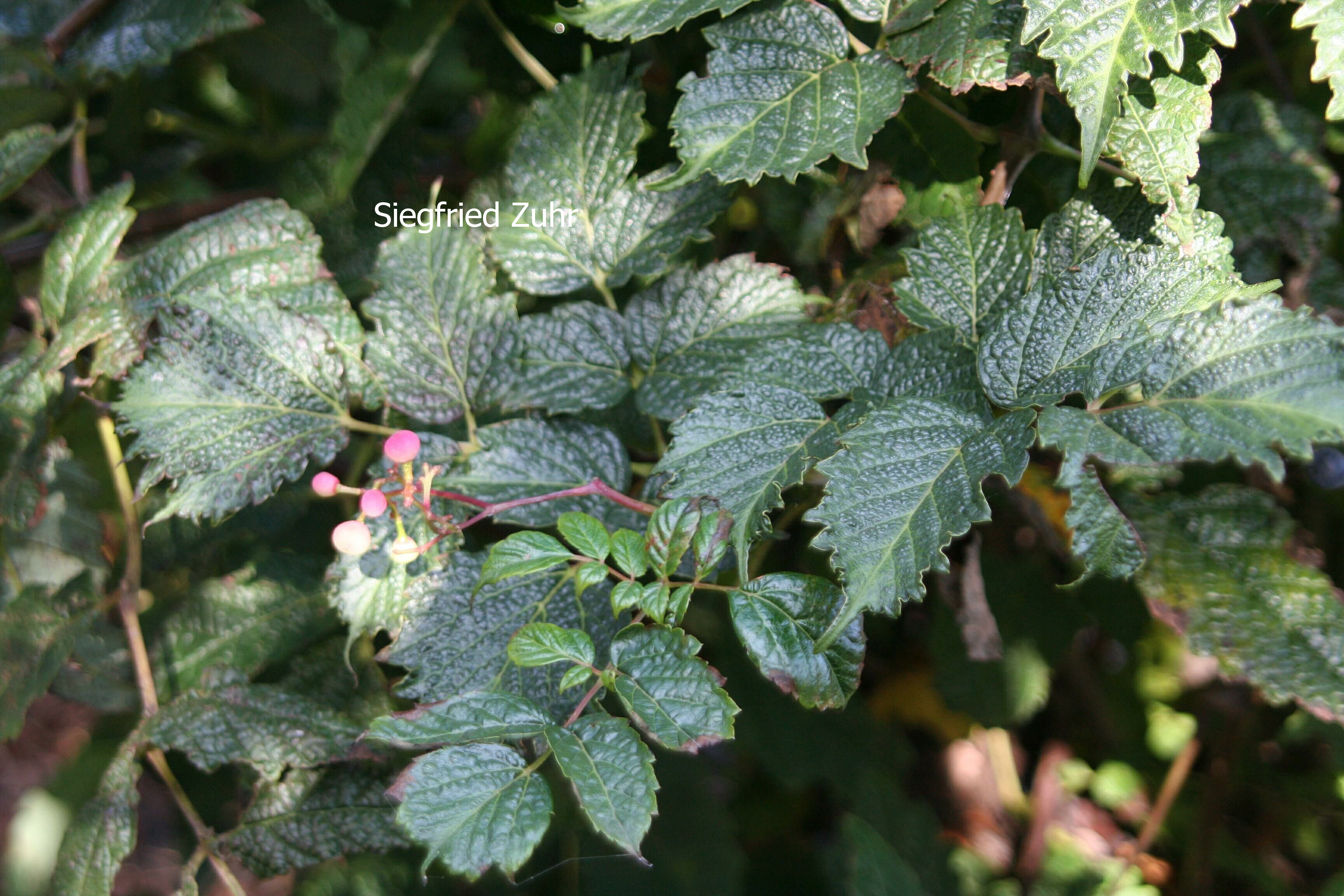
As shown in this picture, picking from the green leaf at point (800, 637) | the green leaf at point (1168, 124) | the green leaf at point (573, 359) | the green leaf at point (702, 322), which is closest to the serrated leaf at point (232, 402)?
the green leaf at point (573, 359)

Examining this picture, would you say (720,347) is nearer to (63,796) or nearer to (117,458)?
(117,458)

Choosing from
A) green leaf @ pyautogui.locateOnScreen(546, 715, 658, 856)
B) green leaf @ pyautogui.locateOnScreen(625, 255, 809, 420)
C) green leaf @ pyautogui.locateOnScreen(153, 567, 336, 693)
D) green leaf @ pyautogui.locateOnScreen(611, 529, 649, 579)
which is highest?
green leaf @ pyautogui.locateOnScreen(625, 255, 809, 420)

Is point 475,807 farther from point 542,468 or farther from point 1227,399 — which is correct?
point 1227,399

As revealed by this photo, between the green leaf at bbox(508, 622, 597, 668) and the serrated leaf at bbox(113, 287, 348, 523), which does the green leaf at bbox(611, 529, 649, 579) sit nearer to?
the green leaf at bbox(508, 622, 597, 668)

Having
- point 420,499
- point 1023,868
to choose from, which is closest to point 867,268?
point 420,499

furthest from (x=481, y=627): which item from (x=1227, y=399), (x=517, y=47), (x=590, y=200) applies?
(x=517, y=47)

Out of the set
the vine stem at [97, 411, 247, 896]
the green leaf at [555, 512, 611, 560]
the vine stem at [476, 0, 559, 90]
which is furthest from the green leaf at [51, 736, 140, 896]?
the vine stem at [476, 0, 559, 90]
